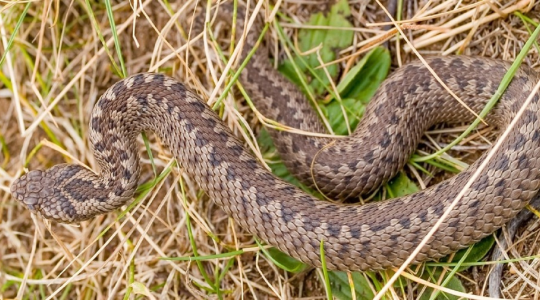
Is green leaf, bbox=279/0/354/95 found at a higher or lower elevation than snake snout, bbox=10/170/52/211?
higher

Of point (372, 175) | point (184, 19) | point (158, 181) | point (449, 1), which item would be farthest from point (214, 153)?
point (449, 1)

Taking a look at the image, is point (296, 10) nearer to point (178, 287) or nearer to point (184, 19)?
point (184, 19)

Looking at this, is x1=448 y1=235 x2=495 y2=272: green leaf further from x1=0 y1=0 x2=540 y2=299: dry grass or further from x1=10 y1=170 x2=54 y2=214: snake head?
x1=10 y1=170 x2=54 y2=214: snake head

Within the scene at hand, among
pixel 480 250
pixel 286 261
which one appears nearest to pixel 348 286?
pixel 286 261

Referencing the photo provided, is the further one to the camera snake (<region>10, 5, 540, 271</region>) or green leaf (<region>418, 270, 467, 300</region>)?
green leaf (<region>418, 270, 467, 300</region>)

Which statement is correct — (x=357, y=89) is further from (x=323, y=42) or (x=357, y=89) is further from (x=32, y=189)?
(x=32, y=189)

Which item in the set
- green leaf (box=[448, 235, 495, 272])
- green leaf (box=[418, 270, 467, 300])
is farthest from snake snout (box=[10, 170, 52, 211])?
green leaf (box=[448, 235, 495, 272])

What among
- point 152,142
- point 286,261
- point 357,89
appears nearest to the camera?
point 286,261

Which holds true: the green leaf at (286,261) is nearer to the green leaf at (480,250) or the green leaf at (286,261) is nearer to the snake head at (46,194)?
the green leaf at (480,250)
